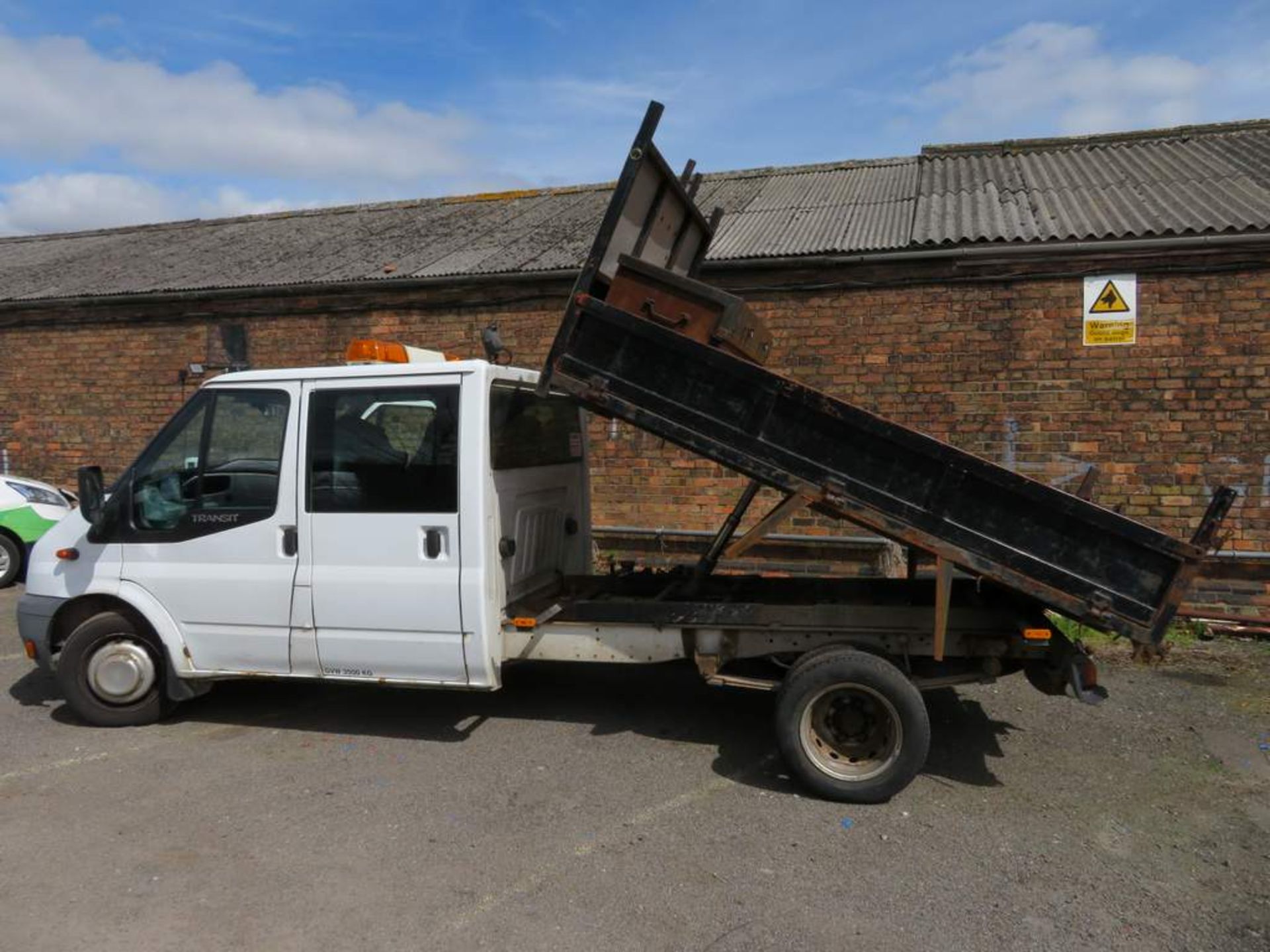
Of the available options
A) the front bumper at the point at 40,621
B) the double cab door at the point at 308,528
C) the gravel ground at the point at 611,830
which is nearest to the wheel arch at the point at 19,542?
the gravel ground at the point at 611,830

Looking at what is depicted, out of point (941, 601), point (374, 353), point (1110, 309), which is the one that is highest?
point (1110, 309)

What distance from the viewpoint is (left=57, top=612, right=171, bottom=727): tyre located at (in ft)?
16.3

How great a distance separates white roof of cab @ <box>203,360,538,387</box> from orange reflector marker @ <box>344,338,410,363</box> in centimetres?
4

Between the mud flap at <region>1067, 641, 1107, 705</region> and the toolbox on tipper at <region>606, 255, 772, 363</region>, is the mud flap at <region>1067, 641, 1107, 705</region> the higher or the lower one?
the lower one

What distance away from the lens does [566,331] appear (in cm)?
413

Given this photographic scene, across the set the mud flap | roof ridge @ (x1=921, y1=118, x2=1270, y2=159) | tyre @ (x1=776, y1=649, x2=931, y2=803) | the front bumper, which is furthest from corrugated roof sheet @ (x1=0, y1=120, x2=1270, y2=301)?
the front bumper

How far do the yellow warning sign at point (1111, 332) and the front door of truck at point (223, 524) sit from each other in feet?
20.3

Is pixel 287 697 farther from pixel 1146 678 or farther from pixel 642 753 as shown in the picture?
pixel 1146 678

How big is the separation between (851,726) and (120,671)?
401 centimetres

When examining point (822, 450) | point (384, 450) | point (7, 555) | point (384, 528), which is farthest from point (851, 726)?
point (7, 555)

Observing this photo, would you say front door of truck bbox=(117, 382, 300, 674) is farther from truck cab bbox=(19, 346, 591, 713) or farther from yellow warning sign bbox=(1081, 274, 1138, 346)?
yellow warning sign bbox=(1081, 274, 1138, 346)

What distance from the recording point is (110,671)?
500cm

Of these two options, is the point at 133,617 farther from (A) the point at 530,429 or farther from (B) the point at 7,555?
(B) the point at 7,555

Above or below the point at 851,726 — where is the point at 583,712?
below
